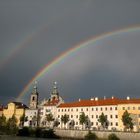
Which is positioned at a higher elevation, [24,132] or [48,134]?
[24,132]

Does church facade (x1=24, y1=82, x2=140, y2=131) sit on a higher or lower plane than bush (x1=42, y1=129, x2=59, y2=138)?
higher

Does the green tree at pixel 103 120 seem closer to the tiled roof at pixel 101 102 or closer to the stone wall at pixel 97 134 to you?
the tiled roof at pixel 101 102

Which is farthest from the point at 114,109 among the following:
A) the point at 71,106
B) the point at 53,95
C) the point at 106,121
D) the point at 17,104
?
the point at 17,104

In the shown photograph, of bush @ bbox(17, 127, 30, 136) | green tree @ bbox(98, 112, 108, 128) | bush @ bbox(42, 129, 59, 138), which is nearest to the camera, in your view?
bush @ bbox(42, 129, 59, 138)

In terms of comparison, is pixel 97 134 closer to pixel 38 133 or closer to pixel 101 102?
pixel 38 133

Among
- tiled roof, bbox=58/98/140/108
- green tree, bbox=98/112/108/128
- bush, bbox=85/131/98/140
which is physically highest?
tiled roof, bbox=58/98/140/108

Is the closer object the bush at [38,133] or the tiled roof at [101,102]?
the bush at [38,133]

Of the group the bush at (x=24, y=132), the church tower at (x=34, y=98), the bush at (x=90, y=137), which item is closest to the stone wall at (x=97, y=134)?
the bush at (x=90, y=137)

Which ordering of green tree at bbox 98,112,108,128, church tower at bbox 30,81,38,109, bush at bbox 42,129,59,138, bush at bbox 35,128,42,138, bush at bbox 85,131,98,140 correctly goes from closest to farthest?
bush at bbox 85,131,98,140 → bush at bbox 42,129,59,138 → bush at bbox 35,128,42,138 → green tree at bbox 98,112,108,128 → church tower at bbox 30,81,38,109

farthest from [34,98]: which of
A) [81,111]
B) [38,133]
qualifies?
[38,133]

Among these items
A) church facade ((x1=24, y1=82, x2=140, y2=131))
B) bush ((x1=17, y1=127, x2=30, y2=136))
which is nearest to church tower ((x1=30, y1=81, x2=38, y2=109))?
church facade ((x1=24, y1=82, x2=140, y2=131))

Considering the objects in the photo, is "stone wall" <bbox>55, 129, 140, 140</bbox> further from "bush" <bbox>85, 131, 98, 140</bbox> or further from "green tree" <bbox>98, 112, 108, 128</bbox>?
"green tree" <bbox>98, 112, 108, 128</bbox>

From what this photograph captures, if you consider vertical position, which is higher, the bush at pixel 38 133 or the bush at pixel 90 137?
the bush at pixel 38 133

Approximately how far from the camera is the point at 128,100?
397 feet
